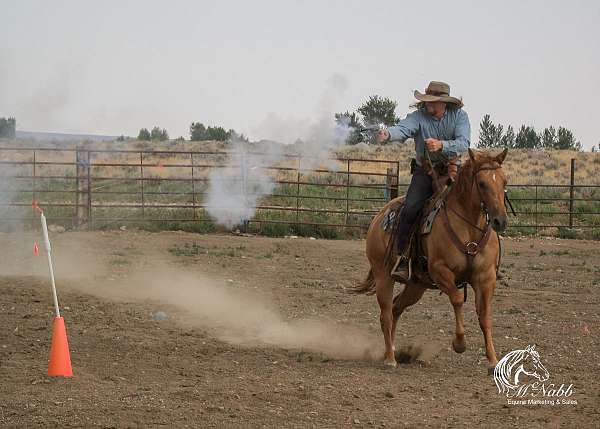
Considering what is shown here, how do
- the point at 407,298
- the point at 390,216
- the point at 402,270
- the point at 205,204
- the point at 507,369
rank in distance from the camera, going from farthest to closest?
the point at 205,204, the point at 390,216, the point at 407,298, the point at 402,270, the point at 507,369

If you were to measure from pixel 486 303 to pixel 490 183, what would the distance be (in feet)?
3.54

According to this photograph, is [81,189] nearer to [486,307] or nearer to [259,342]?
[259,342]

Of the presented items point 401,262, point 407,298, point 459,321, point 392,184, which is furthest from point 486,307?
point 392,184

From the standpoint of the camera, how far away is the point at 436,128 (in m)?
8.95

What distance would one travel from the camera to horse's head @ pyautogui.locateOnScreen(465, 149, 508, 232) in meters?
7.73

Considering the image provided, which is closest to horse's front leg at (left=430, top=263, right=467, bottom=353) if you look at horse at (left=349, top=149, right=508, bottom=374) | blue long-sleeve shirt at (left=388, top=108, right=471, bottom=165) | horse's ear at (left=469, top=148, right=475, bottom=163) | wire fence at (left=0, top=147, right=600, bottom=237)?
horse at (left=349, top=149, right=508, bottom=374)

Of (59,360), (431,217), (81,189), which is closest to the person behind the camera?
(59,360)

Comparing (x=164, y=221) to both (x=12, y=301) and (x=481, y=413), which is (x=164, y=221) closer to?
(x=12, y=301)

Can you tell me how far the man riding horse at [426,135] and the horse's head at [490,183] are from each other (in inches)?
27.4

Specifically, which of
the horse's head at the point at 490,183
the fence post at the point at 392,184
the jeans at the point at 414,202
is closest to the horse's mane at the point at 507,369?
the horse's head at the point at 490,183

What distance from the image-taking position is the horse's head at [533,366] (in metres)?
7.60

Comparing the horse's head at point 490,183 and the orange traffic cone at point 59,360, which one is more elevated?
the horse's head at point 490,183

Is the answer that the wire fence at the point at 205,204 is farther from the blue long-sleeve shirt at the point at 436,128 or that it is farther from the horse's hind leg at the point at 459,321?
the horse's hind leg at the point at 459,321

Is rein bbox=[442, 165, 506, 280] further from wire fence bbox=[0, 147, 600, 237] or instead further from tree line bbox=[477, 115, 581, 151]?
tree line bbox=[477, 115, 581, 151]
